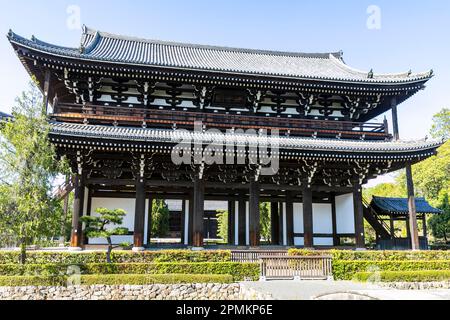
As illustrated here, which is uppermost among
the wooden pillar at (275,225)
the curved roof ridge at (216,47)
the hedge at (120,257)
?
the curved roof ridge at (216,47)

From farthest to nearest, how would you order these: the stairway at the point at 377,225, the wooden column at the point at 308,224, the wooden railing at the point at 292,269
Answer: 1. the stairway at the point at 377,225
2. the wooden column at the point at 308,224
3. the wooden railing at the point at 292,269

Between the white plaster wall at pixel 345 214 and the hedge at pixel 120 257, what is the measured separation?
8136mm

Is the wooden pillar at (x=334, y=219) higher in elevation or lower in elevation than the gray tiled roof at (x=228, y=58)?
lower

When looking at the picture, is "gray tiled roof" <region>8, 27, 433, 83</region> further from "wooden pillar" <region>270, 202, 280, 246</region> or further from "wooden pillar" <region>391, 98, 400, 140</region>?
"wooden pillar" <region>270, 202, 280, 246</region>

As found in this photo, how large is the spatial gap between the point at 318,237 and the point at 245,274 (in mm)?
7103

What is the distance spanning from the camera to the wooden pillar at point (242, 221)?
19.5 meters

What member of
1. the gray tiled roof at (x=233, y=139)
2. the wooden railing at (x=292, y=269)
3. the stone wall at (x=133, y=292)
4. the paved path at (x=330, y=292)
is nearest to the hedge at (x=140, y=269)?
the wooden railing at (x=292, y=269)

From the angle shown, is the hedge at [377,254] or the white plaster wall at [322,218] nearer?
the hedge at [377,254]

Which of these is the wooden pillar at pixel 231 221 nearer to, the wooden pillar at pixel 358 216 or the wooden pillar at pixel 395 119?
the wooden pillar at pixel 358 216

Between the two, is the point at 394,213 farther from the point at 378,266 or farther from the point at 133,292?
the point at 133,292

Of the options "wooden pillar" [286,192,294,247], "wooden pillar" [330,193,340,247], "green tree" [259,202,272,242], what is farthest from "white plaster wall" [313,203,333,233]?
"green tree" [259,202,272,242]

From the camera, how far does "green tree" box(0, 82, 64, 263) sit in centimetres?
1190

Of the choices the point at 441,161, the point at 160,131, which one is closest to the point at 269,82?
the point at 160,131
